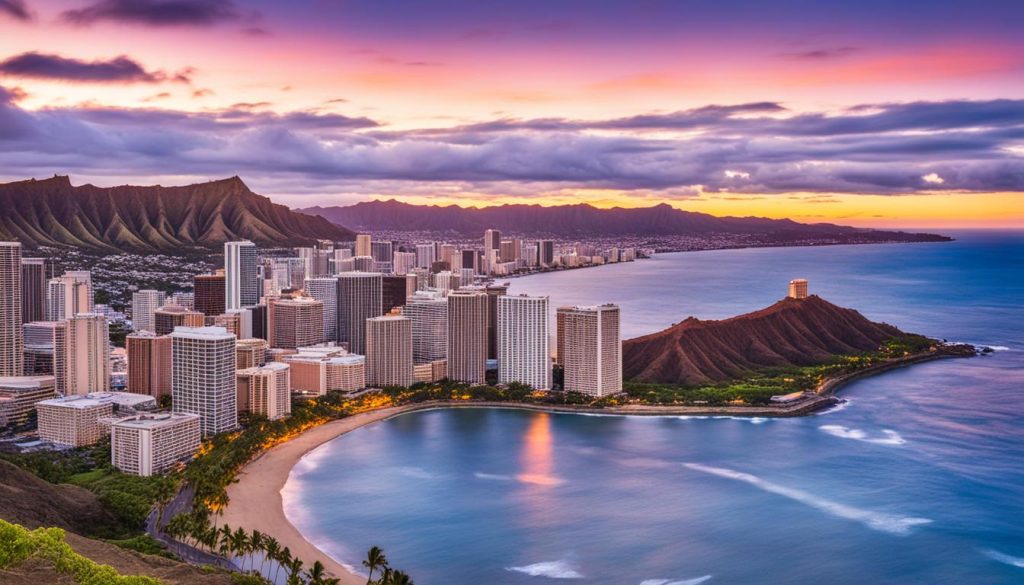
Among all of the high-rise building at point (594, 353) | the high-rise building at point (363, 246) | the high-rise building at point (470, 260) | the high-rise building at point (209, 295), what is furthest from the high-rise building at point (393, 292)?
the high-rise building at point (363, 246)

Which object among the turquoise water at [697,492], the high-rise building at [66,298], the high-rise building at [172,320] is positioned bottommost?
the turquoise water at [697,492]

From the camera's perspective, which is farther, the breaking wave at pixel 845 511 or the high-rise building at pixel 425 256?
the high-rise building at pixel 425 256

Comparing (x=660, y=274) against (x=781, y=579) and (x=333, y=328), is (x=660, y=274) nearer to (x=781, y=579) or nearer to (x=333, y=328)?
(x=333, y=328)

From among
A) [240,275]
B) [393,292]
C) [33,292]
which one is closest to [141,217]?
[240,275]

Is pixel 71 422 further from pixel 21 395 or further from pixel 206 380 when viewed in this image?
pixel 21 395

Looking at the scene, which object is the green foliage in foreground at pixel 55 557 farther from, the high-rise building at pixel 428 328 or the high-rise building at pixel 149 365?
the high-rise building at pixel 428 328

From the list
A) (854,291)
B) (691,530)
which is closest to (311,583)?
(691,530)

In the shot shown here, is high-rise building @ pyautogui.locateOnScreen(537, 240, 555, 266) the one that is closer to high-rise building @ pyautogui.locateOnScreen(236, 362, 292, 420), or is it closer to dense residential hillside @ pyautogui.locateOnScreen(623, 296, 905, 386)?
dense residential hillside @ pyautogui.locateOnScreen(623, 296, 905, 386)
